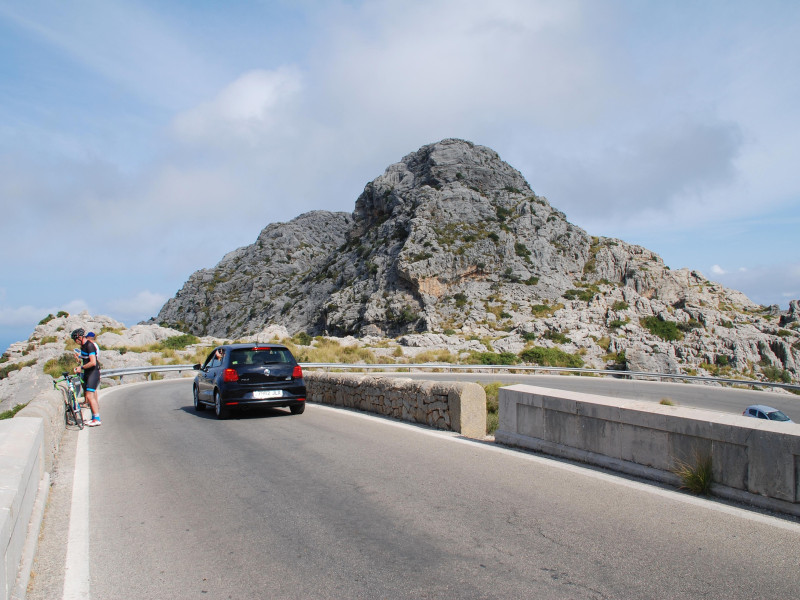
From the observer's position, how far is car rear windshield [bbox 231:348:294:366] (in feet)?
40.6

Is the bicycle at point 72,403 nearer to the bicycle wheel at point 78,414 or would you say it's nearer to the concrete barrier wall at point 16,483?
the bicycle wheel at point 78,414

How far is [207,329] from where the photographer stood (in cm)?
7862

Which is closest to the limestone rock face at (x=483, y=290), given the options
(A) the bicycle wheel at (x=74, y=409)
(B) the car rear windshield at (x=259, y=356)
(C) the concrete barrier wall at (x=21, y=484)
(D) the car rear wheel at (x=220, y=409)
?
(B) the car rear windshield at (x=259, y=356)

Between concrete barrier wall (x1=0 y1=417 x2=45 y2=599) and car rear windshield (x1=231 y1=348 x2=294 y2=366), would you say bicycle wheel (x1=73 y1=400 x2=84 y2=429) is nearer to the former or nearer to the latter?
car rear windshield (x1=231 y1=348 x2=294 y2=366)

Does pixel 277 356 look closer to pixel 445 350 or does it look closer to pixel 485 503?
pixel 485 503

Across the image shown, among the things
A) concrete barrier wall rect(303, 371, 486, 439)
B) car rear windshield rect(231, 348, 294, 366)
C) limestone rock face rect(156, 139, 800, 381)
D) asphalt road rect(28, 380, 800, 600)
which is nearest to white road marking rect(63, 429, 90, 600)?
asphalt road rect(28, 380, 800, 600)

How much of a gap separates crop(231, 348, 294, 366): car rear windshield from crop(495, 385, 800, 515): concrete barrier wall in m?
6.17

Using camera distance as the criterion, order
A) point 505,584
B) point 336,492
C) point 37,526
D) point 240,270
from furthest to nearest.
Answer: point 240,270
point 336,492
point 37,526
point 505,584

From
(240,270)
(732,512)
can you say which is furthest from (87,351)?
(240,270)

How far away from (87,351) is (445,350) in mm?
33722

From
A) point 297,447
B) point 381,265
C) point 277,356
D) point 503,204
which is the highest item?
point 503,204

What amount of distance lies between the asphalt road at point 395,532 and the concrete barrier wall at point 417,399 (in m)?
1.59

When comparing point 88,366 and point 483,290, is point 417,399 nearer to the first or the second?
point 88,366

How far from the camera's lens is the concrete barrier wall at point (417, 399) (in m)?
9.52
